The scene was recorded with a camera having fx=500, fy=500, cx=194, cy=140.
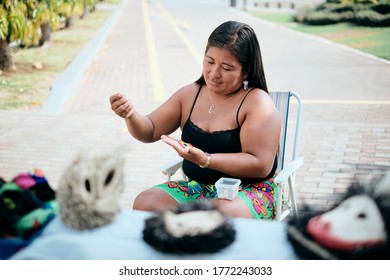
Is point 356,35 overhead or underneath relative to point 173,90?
overhead

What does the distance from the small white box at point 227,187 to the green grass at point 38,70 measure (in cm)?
424

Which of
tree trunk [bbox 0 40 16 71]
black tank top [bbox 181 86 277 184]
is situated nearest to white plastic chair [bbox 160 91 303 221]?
black tank top [bbox 181 86 277 184]

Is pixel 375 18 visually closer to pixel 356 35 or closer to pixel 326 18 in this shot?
pixel 356 35

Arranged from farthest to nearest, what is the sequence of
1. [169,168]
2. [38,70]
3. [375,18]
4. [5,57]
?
[38,70] → [5,57] → [375,18] → [169,168]

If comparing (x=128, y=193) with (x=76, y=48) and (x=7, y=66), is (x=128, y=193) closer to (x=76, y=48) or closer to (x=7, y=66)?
(x=7, y=66)

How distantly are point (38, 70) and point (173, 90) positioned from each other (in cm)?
258

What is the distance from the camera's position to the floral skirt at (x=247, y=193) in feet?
6.70

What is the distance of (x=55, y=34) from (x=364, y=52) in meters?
8.36

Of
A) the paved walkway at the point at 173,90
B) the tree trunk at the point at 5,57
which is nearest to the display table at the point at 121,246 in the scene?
the paved walkway at the point at 173,90

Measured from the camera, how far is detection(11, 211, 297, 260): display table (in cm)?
128

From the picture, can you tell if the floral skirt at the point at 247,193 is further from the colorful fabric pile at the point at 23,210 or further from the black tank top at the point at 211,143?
the colorful fabric pile at the point at 23,210

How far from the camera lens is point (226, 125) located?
2102mm

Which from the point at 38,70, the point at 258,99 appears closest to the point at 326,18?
the point at 38,70

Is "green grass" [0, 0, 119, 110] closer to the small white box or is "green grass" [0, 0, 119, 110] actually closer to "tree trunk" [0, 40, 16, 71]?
"tree trunk" [0, 40, 16, 71]
